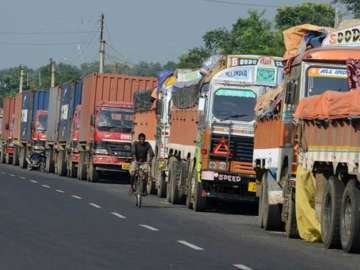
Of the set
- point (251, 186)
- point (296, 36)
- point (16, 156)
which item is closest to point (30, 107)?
point (16, 156)

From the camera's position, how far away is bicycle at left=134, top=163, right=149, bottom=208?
1078 inches

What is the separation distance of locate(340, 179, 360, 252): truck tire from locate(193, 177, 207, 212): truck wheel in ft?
31.9

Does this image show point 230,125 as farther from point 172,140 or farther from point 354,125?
point 354,125

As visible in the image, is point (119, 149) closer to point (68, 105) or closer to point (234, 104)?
point (68, 105)

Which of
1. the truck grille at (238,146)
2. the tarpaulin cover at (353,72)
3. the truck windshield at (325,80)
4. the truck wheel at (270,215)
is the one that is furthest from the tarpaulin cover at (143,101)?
the tarpaulin cover at (353,72)

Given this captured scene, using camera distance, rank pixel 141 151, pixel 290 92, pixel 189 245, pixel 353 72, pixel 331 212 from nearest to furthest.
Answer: pixel 189 245
pixel 331 212
pixel 353 72
pixel 290 92
pixel 141 151

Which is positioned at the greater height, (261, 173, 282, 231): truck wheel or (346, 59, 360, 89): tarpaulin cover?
(346, 59, 360, 89): tarpaulin cover

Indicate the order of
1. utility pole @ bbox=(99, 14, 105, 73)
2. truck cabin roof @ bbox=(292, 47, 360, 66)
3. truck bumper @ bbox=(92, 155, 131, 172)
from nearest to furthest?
1. truck cabin roof @ bbox=(292, 47, 360, 66)
2. truck bumper @ bbox=(92, 155, 131, 172)
3. utility pole @ bbox=(99, 14, 105, 73)

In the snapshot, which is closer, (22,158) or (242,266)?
(242,266)

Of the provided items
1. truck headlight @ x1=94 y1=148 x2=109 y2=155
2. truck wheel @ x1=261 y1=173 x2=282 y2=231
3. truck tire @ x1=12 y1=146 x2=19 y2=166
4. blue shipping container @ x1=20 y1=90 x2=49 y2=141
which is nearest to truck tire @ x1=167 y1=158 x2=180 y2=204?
truck wheel @ x1=261 y1=173 x2=282 y2=231

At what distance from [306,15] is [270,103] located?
7608 cm

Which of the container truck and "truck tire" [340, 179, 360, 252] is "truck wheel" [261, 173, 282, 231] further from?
"truck tire" [340, 179, 360, 252]

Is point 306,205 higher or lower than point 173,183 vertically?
higher

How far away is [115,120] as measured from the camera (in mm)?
43938
